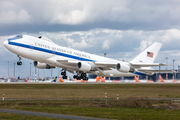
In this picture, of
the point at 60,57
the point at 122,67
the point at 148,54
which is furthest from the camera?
the point at 148,54

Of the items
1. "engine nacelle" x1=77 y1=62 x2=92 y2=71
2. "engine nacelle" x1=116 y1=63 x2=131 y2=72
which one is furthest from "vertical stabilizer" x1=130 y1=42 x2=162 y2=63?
"engine nacelle" x1=77 y1=62 x2=92 y2=71

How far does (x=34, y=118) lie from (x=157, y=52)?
6149 centimetres

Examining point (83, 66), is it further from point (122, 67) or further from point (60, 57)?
point (122, 67)

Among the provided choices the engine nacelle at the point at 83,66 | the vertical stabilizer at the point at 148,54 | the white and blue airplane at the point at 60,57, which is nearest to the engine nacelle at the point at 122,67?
the white and blue airplane at the point at 60,57

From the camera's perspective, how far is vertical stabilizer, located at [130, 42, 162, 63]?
73.8 m

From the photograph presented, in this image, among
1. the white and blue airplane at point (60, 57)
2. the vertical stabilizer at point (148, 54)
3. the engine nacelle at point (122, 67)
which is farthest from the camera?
the vertical stabilizer at point (148, 54)

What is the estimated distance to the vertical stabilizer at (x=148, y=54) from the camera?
2906 inches

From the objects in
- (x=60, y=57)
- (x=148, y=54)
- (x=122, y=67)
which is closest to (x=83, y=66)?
(x=60, y=57)

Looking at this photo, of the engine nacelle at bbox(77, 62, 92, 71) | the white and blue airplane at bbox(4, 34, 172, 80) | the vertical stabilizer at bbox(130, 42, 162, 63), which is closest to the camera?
the white and blue airplane at bbox(4, 34, 172, 80)

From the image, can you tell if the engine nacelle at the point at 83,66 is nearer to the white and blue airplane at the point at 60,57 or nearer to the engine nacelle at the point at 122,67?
the white and blue airplane at the point at 60,57

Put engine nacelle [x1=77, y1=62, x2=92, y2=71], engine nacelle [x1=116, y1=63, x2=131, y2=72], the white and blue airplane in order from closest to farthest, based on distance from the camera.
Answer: the white and blue airplane → engine nacelle [x1=77, y1=62, x2=92, y2=71] → engine nacelle [x1=116, y1=63, x2=131, y2=72]

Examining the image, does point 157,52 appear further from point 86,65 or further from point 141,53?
point 86,65

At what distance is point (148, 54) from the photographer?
74.5 metres

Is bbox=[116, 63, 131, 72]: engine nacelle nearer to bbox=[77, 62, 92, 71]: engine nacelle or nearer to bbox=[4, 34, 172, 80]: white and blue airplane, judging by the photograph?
bbox=[4, 34, 172, 80]: white and blue airplane
